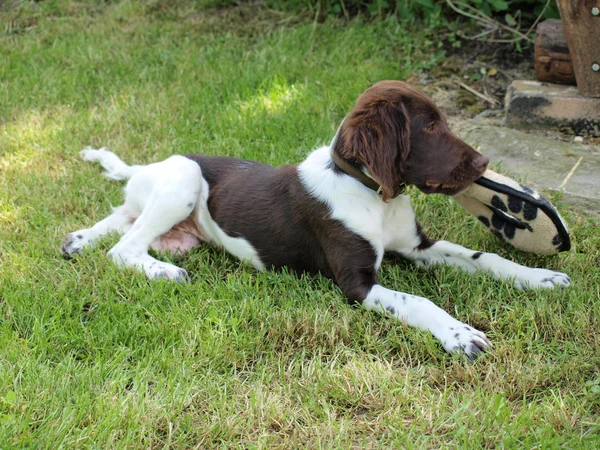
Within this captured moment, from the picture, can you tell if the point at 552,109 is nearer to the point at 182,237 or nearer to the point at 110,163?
the point at 182,237

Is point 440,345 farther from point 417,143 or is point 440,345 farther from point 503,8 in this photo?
point 503,8

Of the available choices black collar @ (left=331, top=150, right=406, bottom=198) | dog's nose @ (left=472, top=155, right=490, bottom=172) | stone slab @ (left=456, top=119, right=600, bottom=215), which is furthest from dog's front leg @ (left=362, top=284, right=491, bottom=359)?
stone slab @ (left=456, top=119, right=600, bottom=215)

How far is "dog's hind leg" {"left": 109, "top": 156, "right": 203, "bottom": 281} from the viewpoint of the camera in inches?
154

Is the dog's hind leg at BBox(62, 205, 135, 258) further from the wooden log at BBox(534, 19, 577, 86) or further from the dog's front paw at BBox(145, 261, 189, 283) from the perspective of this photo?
the wooden log at BBox(534, 19, 577, 86)

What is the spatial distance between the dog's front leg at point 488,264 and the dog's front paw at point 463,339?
518 millimetres

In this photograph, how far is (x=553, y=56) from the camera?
5.29m

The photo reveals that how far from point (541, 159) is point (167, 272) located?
2558 mm

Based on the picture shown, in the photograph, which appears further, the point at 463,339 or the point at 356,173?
the point at 356,173

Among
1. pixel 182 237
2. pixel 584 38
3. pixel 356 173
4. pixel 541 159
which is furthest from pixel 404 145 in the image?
pixel 584 38

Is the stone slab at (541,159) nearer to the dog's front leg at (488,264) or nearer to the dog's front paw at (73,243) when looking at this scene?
the dog's front leg at (488,264)

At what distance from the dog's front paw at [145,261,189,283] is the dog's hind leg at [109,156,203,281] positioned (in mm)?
24

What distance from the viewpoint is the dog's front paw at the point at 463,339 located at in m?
3.01

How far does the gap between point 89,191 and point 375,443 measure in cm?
282

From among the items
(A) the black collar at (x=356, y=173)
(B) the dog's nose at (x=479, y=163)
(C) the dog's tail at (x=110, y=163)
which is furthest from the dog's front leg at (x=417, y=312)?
(C) the dog's tail at (x=110, y=163)
